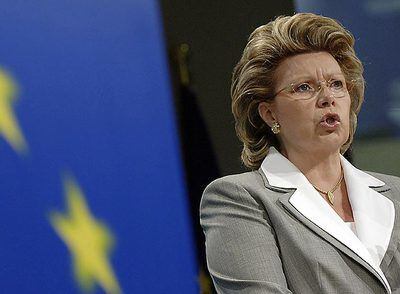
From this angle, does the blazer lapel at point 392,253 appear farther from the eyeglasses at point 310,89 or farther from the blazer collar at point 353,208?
the eyeglasses at point 310,89

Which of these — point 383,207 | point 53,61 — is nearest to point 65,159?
point 53,61

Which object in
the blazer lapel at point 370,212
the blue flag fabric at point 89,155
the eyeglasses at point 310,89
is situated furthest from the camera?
the blue flag fabric at point 89,155

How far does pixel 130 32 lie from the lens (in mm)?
2719

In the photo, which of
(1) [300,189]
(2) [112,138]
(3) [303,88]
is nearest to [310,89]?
(3) [303,88]

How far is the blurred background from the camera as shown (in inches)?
100

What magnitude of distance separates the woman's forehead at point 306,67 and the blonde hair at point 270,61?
0.04ft

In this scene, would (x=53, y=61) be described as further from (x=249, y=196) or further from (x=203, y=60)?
(x=249, y=196)

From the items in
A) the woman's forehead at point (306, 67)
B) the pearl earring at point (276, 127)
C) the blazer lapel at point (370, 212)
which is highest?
the woman's forehead at point (306, 67)

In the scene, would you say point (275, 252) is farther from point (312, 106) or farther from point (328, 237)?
point (312, 106)

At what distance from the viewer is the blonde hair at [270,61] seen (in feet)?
6.35

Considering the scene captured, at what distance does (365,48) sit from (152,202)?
991 mm

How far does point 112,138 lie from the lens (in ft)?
8.70

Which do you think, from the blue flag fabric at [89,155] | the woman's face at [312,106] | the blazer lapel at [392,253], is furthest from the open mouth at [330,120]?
the blue flag fabric at [89,155]

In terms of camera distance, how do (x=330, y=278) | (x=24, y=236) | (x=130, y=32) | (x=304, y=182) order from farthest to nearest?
1. (x=130, y=32)
2. (x=24, y=236)
3. (x=304, y=182)
4. (x=330, y=278)
